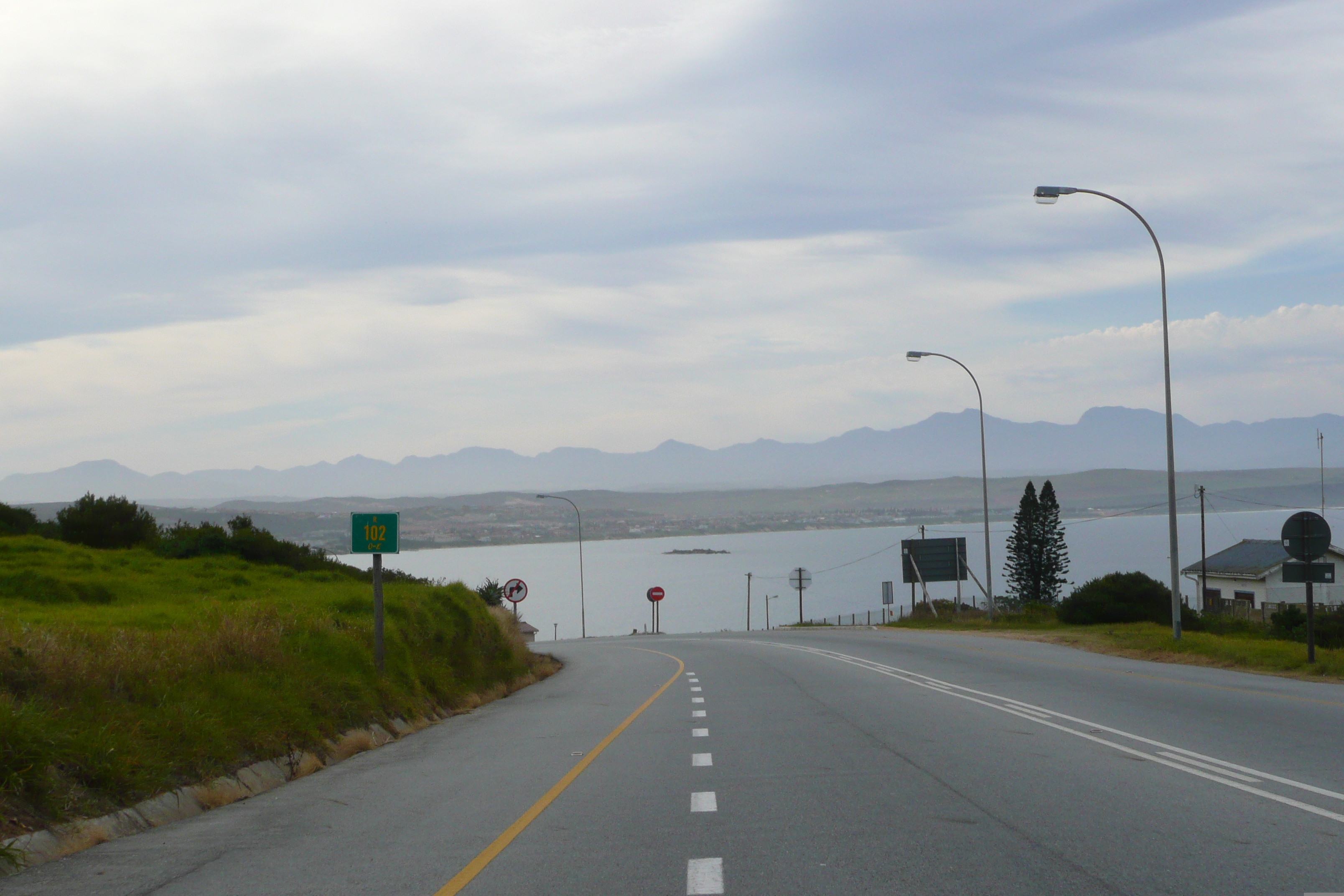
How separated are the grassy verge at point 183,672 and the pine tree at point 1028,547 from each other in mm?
82858

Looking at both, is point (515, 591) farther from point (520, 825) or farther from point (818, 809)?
point (818, 809)

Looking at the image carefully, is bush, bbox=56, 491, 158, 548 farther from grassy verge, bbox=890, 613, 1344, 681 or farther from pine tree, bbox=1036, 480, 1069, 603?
pine tree, bbox=1036, 480, 1069, 603

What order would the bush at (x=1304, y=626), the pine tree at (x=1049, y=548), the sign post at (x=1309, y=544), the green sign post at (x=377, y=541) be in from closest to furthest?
the green sign post at (x=377, y=541), the sign post at (x=1309, y=544), the bush at (x=1304, y=626), the pine tree at (x=1049, y=548)

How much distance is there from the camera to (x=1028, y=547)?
99.1 meters

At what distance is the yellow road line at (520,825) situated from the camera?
6.18 metres

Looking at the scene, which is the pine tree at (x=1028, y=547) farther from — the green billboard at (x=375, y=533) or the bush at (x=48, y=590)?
the green billboard at (x=375, y=533)

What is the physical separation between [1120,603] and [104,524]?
4421 centimetres

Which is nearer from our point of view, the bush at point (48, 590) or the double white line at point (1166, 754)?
the double white line at point (1166, 754)

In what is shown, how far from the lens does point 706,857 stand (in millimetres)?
6523

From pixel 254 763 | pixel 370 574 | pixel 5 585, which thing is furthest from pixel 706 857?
pixel 370 574

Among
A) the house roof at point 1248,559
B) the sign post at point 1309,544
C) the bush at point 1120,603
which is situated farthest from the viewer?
the house roof at point 1248,559

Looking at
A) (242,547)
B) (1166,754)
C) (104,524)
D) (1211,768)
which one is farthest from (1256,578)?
(1211,768)

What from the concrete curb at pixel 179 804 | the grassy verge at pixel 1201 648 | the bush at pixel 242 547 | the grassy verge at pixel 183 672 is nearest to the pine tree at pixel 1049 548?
the grassy verge at pixel 1201 648

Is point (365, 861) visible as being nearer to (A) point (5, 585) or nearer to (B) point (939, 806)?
(B) point (939, 806)
